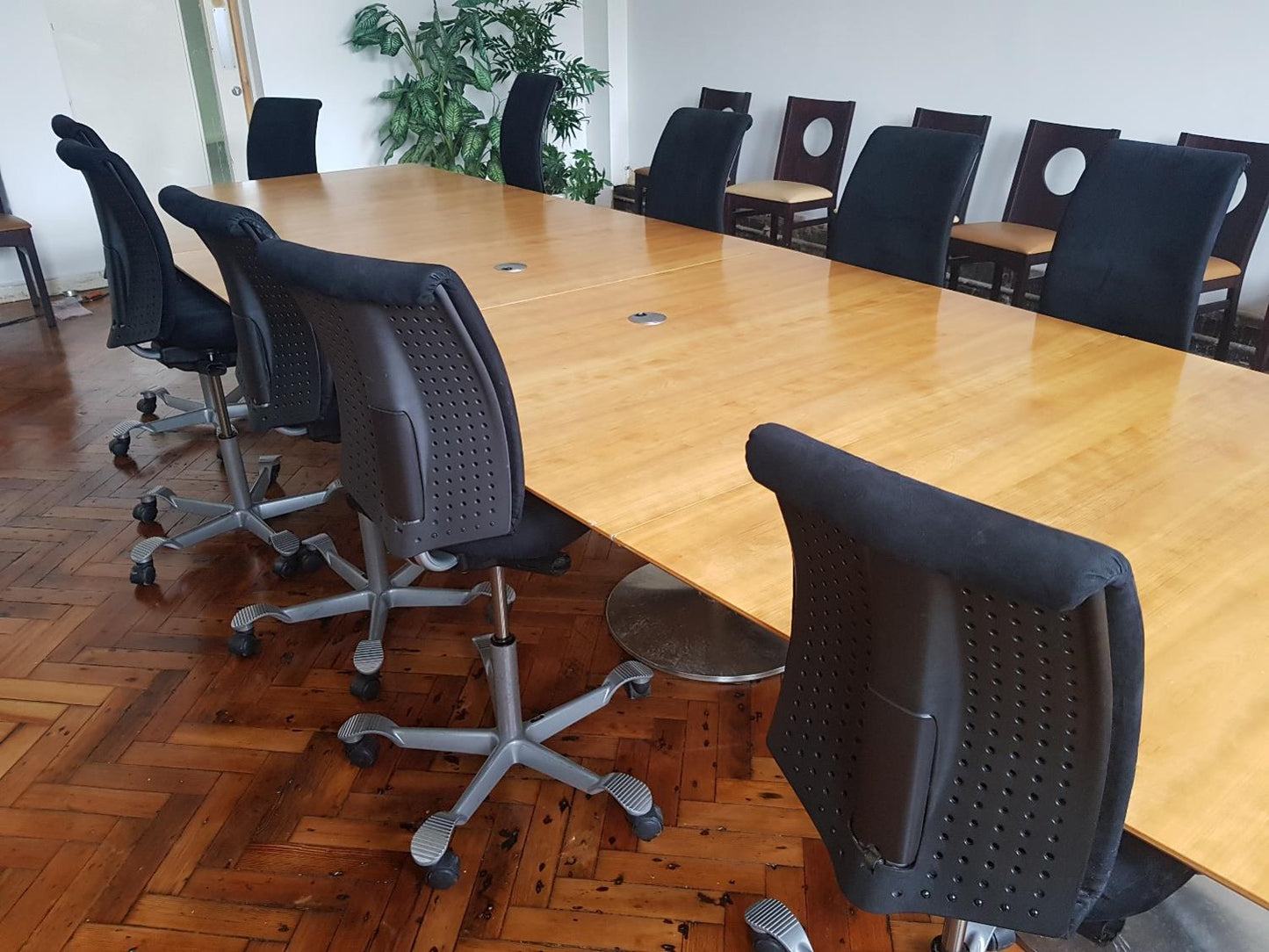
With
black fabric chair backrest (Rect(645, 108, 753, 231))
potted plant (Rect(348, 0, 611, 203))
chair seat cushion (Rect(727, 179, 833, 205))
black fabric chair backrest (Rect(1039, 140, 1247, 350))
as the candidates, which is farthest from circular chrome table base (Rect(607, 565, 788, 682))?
potted plant (Rect(348, 0, 611, 203))

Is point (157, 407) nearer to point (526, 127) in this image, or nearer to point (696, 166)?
point (526, 127)

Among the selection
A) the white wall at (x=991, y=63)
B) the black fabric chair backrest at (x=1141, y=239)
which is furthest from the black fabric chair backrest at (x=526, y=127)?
the black fabric chair backrest at (x=1141, y=239)

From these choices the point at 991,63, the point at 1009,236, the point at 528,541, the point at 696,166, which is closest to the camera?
the point at 528,541

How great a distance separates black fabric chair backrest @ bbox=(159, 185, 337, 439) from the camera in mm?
2203

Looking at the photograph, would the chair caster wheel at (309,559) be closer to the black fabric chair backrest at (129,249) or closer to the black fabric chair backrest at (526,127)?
the black fabric chair backrest at (129,249)

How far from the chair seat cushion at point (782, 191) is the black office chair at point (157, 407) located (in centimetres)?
265

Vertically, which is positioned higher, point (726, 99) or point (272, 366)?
point (726, 99)

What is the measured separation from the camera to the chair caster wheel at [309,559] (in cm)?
282

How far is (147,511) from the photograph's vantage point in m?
3.06

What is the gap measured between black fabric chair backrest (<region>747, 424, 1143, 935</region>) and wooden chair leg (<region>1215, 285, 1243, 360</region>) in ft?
11.1

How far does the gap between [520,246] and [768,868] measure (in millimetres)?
2036

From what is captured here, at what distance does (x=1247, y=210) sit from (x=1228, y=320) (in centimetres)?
41

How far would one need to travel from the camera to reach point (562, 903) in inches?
69.4

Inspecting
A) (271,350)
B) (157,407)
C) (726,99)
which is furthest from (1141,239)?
(726,99)
